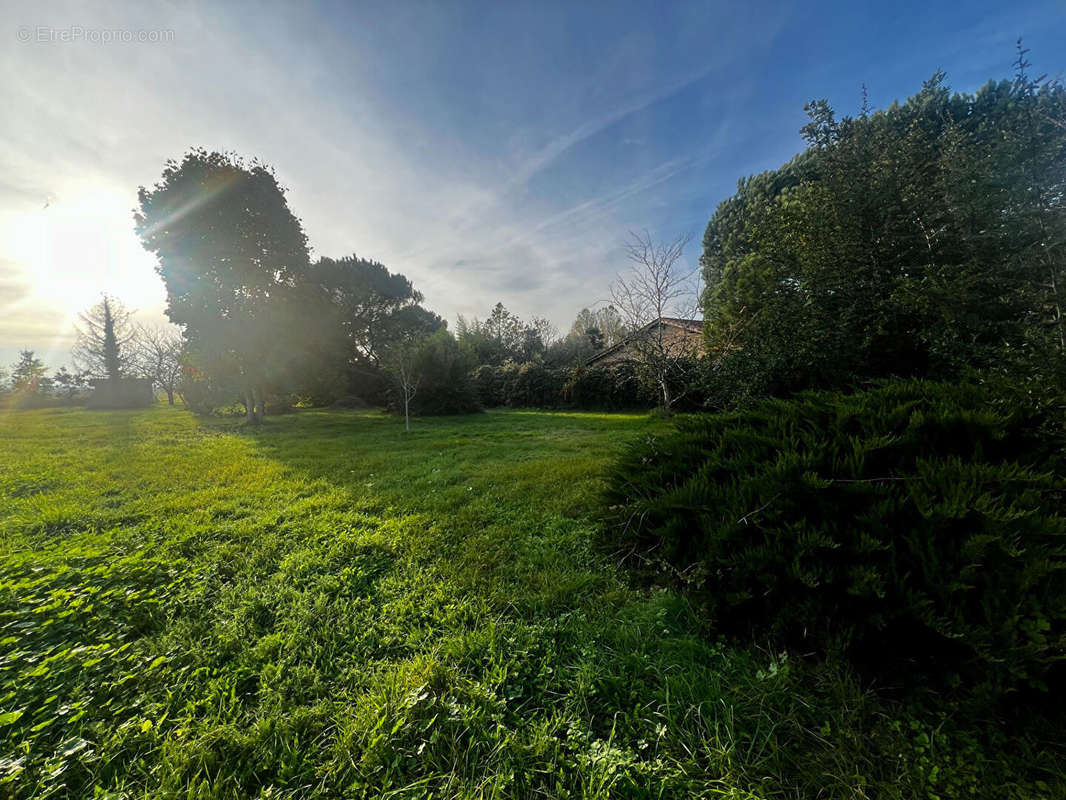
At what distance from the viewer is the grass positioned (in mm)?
1203

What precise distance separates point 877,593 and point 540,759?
60.1 inches

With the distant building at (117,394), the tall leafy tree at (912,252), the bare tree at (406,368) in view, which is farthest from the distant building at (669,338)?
the distant building at (117,394)

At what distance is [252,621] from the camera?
2078 millimetres

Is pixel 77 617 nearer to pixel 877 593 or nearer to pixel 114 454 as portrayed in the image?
pixel 877 593

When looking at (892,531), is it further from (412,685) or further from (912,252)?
(912,252)

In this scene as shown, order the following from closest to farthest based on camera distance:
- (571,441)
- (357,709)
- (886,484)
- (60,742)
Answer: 1. (60,742)
2. (357,709)
3. (886,484)
4. (571,441)

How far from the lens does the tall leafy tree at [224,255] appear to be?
443 inches

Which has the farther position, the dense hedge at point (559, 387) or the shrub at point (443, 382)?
the dense hedge at point (559, 387)

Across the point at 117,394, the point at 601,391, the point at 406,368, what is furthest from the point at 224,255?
the point at 117,394

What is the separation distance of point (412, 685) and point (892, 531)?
235cm

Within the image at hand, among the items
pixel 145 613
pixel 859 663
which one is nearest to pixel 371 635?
pixel 145 613

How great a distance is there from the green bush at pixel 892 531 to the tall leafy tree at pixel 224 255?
14541 mm

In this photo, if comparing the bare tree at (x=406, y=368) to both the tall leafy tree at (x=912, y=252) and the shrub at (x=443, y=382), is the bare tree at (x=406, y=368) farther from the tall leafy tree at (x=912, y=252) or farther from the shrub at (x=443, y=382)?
the tall leafy tree at (x=912, y=252)

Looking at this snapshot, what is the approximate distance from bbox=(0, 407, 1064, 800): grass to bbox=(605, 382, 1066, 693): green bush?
8.6 inches
